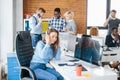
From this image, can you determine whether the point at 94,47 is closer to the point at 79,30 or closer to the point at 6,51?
the point at 6,51

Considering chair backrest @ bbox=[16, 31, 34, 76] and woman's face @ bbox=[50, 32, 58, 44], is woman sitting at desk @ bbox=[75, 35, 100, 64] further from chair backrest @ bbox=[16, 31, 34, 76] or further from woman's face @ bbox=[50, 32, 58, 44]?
chair backrest @ bbox=[16, 31, 34, 76]

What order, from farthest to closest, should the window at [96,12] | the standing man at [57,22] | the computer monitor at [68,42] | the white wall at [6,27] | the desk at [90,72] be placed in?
the window at [96,12]
the standing man at [57,22]
the white wall at [6,27]
the computer monitor at [68,42]
the desk at [90,72]

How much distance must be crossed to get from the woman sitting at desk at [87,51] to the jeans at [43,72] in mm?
484

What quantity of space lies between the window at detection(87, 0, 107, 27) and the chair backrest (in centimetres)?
414

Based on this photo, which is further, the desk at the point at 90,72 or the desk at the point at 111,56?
the desk at the point at 111,56

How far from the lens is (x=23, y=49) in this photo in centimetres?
396

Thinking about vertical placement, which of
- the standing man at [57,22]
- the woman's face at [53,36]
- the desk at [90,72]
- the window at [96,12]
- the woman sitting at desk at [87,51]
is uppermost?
the window at [96,12]

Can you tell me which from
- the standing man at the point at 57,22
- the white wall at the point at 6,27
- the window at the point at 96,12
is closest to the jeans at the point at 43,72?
the standing man at the point at 57,22

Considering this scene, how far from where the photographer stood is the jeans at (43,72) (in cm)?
368

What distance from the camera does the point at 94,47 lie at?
3.66 m

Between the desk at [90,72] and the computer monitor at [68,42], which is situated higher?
the computer monitor at [68,42]

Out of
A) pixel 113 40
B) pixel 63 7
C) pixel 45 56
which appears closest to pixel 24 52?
pixel 45 56

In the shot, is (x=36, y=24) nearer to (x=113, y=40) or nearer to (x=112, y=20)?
(x=113, y=40)

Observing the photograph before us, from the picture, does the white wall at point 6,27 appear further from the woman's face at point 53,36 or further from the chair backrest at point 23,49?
the woman's face at point 53,36
